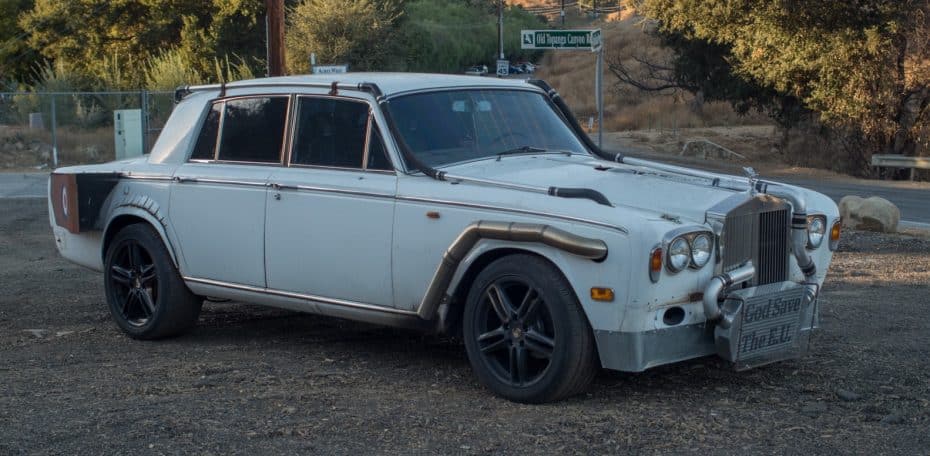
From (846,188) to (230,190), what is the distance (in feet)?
64.8

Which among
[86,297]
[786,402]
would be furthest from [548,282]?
[86,297]

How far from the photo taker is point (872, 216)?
1434 centimetres

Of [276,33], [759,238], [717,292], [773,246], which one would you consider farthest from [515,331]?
[276,33]

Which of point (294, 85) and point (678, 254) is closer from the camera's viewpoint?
point (678, 254)

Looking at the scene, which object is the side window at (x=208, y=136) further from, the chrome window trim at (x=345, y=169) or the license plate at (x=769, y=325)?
the license plate at (x=769, y=325)

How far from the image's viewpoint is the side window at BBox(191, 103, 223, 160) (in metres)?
7.77

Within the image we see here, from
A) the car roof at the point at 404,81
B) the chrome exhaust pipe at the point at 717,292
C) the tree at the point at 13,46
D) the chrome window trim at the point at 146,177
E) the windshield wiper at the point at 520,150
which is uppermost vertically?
the tree at the point at 13,46

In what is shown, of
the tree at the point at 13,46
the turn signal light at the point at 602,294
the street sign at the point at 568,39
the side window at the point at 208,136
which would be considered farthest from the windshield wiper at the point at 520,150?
the tree at the point at 13,46

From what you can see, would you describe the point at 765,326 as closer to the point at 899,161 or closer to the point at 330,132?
the point at 330,132

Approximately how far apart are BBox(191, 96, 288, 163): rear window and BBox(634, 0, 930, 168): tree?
70.5 ft

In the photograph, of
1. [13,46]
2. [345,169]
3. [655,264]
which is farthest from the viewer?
[13,46]

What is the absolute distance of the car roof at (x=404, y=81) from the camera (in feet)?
22.9

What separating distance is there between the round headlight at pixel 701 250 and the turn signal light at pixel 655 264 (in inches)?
10.0

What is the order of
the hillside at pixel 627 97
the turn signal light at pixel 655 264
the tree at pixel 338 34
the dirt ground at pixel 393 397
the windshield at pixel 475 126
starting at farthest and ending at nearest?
1. the hillside at pixel 627 97
2. the tree at pixel 338 34
3. the windshield at pixel 475 126
4. the turn signal light at pixel 655 264
5. the dirt ground at pixel 393 397
